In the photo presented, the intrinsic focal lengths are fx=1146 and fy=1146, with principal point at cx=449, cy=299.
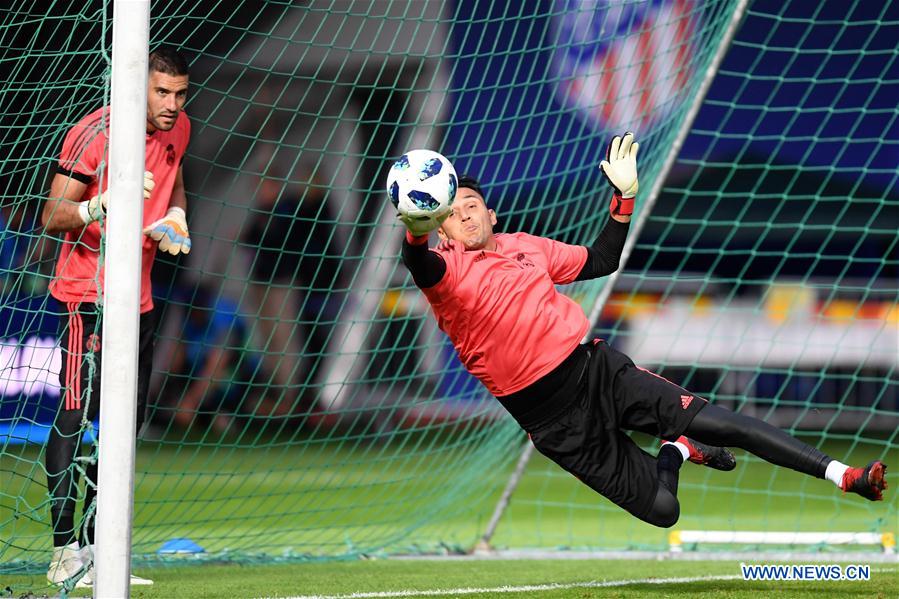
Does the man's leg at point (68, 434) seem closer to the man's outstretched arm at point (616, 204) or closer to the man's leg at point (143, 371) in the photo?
the man's leg at point (143, 371)

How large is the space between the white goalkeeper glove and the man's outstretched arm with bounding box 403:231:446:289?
0.81 m

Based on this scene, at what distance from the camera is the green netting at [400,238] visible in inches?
221

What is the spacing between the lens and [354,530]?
6668mm

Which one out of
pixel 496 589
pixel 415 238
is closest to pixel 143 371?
pixel 415 238

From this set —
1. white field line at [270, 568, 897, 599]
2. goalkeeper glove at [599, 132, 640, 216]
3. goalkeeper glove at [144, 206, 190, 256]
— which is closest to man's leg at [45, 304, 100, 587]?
goalkeeper glove at [144, 206, 190, 256]

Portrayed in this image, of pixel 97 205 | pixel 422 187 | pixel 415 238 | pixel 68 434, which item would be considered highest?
pixel 422 187

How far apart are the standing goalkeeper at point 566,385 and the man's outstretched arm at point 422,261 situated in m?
0.09

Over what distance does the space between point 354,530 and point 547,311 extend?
304 centimetres

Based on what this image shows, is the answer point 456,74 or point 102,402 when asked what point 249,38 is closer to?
point 456,74

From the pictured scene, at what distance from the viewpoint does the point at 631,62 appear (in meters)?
6.90

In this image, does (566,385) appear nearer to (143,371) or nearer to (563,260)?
(563,260)

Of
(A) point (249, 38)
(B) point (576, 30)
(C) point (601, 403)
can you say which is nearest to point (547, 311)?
(C) point (601, 403)

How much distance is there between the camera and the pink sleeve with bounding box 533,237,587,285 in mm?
4457

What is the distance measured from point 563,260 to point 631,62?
282cm
